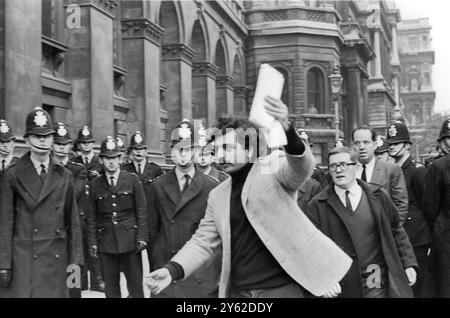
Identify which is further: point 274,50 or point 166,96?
point 274,50

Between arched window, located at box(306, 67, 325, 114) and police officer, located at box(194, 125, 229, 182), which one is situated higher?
arched window, located at box(306, 67, 325, 114)

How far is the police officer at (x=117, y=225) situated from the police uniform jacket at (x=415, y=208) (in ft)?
10.9

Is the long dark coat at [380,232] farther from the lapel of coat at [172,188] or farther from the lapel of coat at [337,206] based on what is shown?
the lapel of coat at [172,188]

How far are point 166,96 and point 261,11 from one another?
17.5 metres

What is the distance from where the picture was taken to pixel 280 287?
4.53 meters

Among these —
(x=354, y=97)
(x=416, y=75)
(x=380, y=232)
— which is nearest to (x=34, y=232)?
(x=380, y=232)

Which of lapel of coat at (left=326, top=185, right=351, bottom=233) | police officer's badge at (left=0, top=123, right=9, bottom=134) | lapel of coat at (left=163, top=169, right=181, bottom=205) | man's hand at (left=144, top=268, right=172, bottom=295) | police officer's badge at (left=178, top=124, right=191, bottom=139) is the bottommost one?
man's hand at (left=144, top=268, right=172, bottom=295)

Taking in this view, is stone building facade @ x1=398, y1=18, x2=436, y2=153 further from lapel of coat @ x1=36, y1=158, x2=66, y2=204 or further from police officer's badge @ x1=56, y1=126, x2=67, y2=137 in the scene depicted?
lapel of coat @ x1=36, y1=158, x2=66, y2=204

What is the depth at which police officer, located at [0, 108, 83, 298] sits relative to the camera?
23.1 feet

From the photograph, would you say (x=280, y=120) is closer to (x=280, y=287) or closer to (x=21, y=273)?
(x=280, y=287)

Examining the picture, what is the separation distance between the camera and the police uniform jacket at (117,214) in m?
9.12

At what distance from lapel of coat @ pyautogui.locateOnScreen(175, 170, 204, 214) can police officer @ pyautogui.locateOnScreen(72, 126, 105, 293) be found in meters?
2.30

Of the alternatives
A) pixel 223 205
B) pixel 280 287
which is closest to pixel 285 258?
pixel 280 287

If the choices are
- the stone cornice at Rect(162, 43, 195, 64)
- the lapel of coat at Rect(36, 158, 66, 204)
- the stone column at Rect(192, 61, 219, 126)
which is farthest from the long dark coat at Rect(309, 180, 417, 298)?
the stone column at Rect(192, 61, 219, 126)
